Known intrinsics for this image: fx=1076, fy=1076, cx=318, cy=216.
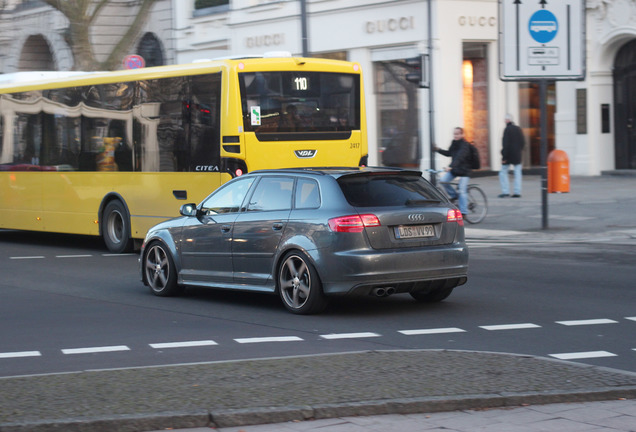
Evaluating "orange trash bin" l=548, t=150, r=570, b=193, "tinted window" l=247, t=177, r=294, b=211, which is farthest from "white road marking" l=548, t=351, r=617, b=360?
"orange trash bin" l=548, t=150, r=570, b=193

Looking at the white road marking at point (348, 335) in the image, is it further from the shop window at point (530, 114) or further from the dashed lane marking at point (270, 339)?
the shop window at point (530, 114)

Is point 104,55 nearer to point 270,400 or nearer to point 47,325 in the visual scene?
point 47,325

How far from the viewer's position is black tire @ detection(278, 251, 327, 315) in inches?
398

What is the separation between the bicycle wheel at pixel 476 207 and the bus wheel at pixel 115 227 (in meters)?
6.59

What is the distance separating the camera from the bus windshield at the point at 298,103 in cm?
1564

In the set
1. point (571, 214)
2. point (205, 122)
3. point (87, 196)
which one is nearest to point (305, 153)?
point (205, 122)

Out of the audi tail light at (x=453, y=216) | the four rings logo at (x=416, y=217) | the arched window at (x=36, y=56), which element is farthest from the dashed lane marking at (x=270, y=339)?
the arched window at (x=36, y=56)

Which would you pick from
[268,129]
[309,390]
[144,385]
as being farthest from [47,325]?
[268,129]

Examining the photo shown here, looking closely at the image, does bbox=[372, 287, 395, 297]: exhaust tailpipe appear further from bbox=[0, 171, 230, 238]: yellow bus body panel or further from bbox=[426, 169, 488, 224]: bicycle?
bbox=[426, 169, 488, 224]: bicycle

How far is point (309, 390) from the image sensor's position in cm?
645

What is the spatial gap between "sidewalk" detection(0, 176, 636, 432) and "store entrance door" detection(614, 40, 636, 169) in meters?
23.2

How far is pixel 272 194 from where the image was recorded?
1092 cm

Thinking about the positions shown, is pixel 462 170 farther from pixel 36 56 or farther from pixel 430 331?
pixel 36 56

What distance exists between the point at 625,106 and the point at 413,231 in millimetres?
20903
